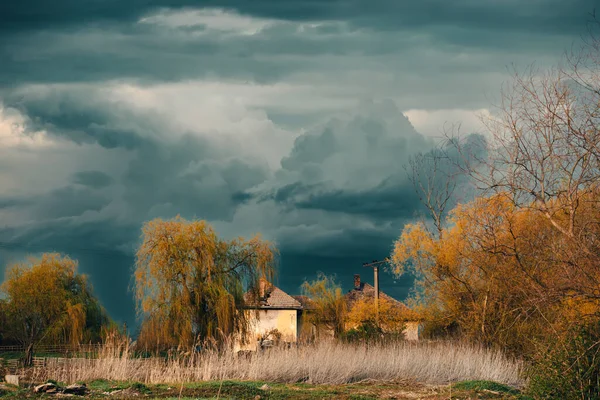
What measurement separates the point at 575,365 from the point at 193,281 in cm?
2766

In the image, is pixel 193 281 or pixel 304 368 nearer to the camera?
pixel 304 368

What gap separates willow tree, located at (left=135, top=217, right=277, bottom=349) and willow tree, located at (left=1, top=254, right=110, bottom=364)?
13.0 m

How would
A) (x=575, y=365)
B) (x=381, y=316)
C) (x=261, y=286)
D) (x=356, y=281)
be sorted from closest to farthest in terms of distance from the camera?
(x=575, y=365) < (x=261, y=286) < (x=381, y=316) < (x=356, y=281)

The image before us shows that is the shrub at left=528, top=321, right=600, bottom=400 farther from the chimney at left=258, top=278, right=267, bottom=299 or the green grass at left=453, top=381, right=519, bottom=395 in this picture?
the chimney at left=258, top=278, right=267, bottom=299

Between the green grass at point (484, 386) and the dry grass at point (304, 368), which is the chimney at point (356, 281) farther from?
the green grass at point (484, 386)

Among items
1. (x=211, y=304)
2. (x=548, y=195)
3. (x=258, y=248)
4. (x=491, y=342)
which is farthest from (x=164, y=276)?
(x=548, y=195)

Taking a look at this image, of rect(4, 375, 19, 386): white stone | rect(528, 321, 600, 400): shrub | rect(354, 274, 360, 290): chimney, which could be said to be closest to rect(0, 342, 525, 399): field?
rect(4, 375, 19, 386): white stone

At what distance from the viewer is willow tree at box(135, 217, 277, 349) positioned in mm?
39625

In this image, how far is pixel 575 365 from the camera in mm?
16406

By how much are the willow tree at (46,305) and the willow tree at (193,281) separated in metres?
13.0

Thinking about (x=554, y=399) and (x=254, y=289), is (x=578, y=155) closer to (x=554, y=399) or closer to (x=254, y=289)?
(x=554, y=399)

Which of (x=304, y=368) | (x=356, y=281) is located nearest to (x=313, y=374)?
(x=304, y=368)

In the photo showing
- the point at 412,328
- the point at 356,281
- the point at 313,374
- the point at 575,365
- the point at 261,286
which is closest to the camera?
the point at 575,365

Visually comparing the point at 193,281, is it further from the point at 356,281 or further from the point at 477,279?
the point at 356,281
